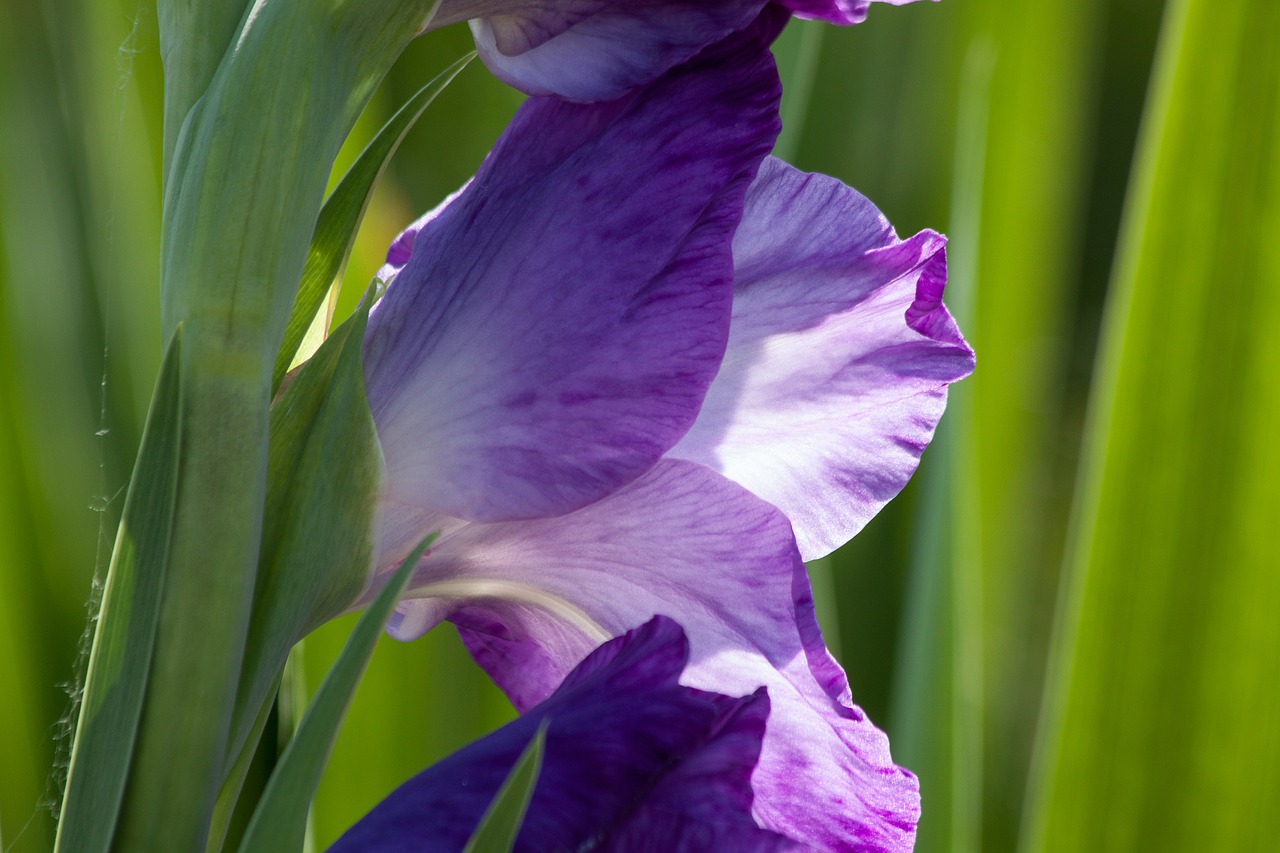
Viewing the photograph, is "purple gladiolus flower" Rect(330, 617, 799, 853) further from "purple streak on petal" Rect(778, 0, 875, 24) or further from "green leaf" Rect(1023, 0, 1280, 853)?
"green leaf" Rect(1023, 0, 1280, 853)

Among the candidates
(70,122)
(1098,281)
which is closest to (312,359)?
(70,122)

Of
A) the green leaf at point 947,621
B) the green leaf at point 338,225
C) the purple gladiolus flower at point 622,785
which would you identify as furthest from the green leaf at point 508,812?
the green leaf at point 947,621

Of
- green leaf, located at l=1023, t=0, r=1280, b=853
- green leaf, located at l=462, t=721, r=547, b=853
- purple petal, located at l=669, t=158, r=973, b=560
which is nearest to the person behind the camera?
green leaf, located at l=462, t=721, r=547, b=853

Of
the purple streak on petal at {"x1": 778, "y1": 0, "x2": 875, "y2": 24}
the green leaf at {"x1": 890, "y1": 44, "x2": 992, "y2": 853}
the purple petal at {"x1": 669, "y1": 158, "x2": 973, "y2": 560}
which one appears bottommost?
the green leaf at {"x1": 890, "y1": 44, "x2": 992, "y2": 853}

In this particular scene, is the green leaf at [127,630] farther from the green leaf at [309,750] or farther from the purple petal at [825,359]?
the purple petal at [825,359]

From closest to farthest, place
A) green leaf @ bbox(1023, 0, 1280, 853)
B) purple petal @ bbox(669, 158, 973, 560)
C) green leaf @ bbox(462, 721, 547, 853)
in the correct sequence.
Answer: green leaf @ bbox(462, 721, 547, 853) < purple petal @ bbox(669, 158, 973, 560) < green leaf @ bbox(1023, 0, 1280, 853)

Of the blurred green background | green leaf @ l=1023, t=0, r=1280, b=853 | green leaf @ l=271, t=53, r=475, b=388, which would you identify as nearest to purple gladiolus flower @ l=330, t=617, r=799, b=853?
green leaf @ l=271, t=53, r=475, b=388

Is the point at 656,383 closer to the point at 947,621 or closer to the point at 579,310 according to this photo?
the point at 579,310
